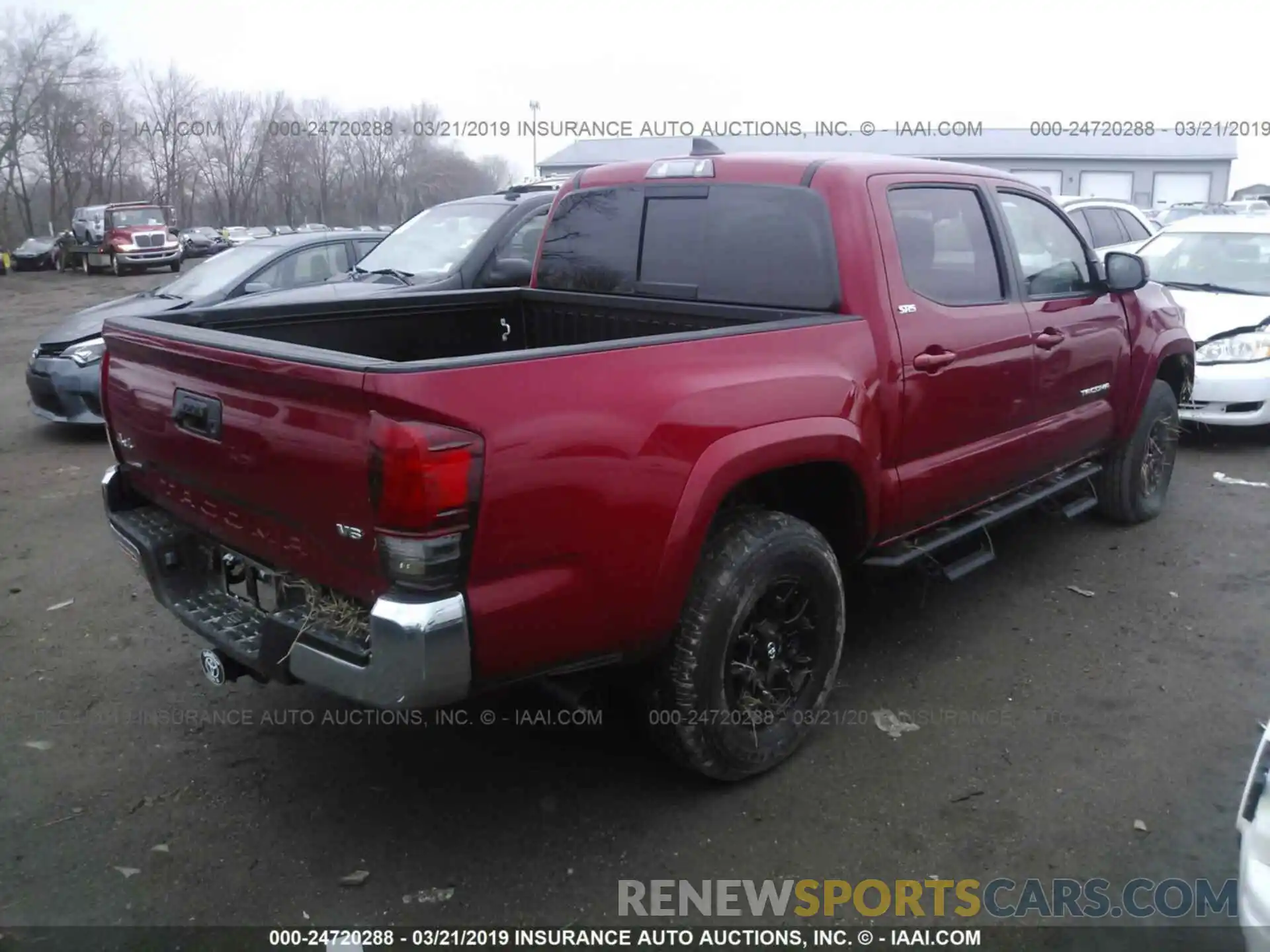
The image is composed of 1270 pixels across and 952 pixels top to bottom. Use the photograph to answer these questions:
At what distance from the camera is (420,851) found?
3014mm

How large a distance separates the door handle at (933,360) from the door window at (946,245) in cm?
22

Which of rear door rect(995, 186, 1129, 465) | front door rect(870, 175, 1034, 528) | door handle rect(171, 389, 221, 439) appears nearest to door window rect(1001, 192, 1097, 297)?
rear door rect(995, 186, 1129, 465)

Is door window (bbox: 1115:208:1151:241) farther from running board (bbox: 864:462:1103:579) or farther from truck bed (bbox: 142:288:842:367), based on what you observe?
truck bed (bbox: 142:288:842:367)

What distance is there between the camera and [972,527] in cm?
420

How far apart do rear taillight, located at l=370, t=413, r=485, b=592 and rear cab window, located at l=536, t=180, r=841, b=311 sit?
1.73 meters

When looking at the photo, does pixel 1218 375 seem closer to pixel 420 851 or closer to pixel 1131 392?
pixel 1131 392

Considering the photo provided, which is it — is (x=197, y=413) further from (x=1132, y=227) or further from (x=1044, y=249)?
(x=1132, y=227)

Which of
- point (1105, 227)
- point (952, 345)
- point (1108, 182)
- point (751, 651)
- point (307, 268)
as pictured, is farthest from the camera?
point (1108, 182)

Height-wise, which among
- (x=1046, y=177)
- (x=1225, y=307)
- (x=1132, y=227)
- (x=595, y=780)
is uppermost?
(x=1046, y=177)

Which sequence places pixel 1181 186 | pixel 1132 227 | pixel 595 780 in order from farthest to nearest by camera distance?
1. pixel 1181 186
2. pixel 1132 227
3. pixel 595 780

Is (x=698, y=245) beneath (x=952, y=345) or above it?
above

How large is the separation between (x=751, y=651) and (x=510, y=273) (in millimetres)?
4584

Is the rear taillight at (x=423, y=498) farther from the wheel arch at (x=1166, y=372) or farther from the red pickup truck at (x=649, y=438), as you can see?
the wheel arch at (x=1166, y=372)

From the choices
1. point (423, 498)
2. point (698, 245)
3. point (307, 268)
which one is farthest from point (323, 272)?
point (423, 498)
